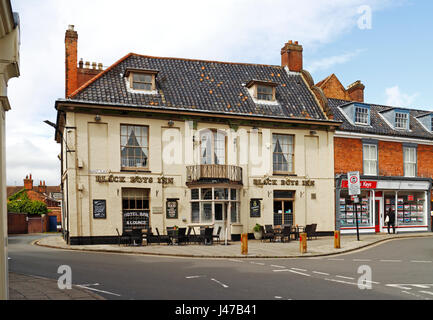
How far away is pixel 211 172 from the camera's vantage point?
939 inches

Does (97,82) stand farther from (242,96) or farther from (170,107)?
(242,96)

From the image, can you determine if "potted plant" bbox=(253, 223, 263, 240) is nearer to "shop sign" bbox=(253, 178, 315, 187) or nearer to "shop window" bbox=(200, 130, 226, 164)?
"shop sign" bbox=(253, 178, 315, 187)

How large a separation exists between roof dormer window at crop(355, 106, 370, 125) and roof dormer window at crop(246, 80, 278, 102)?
6174mm

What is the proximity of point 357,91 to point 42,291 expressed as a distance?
3142 cm

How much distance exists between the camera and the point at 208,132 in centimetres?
2492

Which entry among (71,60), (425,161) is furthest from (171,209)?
(425,161)

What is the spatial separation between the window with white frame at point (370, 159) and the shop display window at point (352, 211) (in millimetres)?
1377

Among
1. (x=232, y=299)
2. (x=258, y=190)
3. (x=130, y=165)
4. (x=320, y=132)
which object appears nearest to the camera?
(x=232, y=299)

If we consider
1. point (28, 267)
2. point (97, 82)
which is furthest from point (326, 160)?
point (28, 267)

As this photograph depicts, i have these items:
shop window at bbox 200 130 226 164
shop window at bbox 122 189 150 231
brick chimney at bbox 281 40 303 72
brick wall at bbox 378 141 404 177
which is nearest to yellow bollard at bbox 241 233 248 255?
shop window at bbox 122 189 150 231

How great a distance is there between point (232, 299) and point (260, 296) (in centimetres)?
68

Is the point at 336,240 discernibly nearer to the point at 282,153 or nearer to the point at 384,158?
the point at 282,153

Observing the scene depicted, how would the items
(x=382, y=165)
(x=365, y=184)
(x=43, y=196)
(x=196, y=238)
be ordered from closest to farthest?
(x=196, y=238) < (x=365, y=184) < (x=382, y=165) < (x=43, y=196)

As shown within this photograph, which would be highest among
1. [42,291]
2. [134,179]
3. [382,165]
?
[382,165]
